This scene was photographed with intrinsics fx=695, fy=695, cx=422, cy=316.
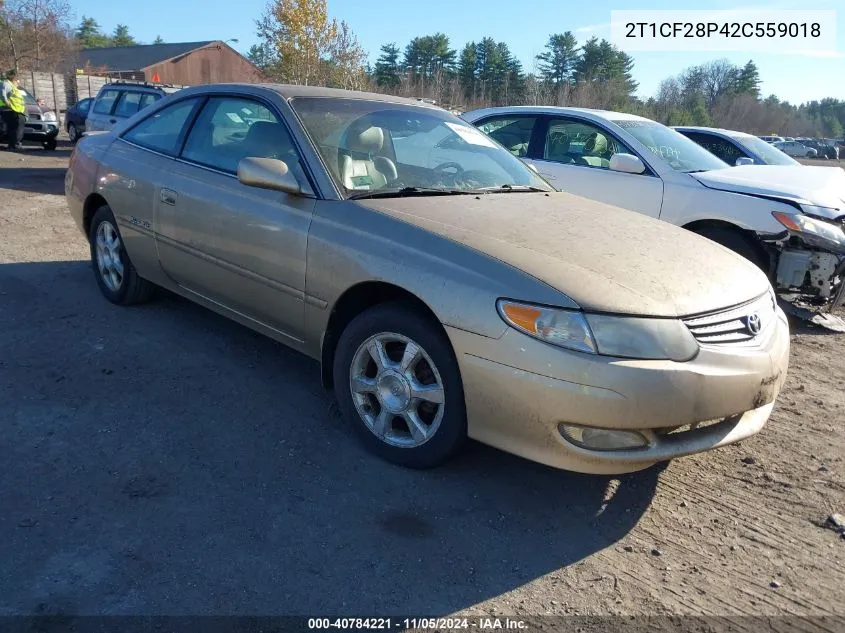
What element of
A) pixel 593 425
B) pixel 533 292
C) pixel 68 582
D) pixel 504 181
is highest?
pixel 504 181

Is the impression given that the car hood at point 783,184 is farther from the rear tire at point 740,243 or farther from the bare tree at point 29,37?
the bare tree at point 29,37

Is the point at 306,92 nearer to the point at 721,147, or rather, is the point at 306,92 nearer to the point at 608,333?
the point at 608,333

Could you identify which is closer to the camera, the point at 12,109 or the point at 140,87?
the point at 140,87

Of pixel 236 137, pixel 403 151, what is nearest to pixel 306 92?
pixel 236 137

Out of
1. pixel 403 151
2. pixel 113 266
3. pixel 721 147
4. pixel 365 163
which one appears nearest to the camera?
pixel 365 163

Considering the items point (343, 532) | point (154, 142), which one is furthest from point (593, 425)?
point (154, 142)

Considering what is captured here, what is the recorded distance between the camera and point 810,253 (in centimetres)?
563

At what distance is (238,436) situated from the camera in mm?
3383

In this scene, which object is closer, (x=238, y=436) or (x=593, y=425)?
(x=593, y=425)

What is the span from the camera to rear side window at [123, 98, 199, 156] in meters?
4.47

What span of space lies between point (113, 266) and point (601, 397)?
12.7 feet

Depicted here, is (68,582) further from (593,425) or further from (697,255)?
(697,255)

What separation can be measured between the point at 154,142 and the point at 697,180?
14.9 feet

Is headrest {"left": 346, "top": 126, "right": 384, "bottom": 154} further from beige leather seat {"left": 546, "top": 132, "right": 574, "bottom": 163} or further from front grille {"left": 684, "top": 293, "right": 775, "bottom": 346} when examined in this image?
beige leather seat {"left": 546, "top": 132, "right": 574, "bottom": 163}
